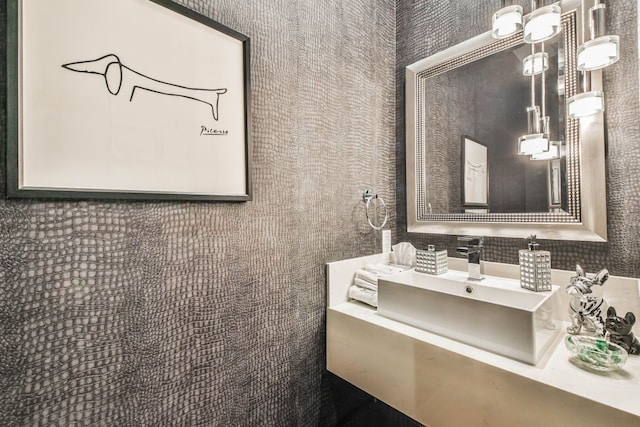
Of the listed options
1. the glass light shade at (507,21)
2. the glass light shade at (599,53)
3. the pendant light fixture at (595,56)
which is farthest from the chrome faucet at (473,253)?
the glass light shade at (507,21)

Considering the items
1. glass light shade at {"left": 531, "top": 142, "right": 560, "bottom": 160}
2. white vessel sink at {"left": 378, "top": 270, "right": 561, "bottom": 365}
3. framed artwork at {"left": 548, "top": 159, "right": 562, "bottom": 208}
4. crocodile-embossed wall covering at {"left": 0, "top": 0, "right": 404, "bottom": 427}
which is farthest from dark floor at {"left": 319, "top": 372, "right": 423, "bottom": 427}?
glass light shade at {"left": 531, "top": 142, "right": 560, "bottom": 160}

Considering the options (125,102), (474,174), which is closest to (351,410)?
(474,174)

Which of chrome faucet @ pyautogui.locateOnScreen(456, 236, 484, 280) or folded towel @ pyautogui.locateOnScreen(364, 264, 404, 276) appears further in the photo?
folded towel @ pyautogui.locateOnScreen(364, 264, 404, 276)

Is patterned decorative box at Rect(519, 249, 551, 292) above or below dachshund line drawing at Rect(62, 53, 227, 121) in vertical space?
below

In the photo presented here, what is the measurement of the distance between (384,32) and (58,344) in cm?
179

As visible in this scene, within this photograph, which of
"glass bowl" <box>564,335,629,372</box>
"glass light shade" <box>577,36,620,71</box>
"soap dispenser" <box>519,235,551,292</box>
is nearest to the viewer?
"glass bowl" <box>564,335,629,372</box>

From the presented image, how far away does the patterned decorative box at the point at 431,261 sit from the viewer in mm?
1230

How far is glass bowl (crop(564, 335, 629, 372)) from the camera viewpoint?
28.5 inches

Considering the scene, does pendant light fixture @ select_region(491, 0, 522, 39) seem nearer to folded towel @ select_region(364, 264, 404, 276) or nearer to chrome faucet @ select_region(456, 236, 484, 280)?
chrome faucet @ select_region(456, 236, 484, 280)

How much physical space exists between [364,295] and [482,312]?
0.47 metres

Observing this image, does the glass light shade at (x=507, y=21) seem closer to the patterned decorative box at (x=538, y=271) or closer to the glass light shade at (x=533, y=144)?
the glass light shade at (x=533, y=144)

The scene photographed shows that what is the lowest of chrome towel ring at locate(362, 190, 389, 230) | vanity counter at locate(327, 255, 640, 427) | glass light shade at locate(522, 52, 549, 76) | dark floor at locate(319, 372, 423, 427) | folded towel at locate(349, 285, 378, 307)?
dark floor at locate(319, 372, 423, 427)

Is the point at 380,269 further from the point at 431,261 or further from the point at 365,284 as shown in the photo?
the point at 431,261

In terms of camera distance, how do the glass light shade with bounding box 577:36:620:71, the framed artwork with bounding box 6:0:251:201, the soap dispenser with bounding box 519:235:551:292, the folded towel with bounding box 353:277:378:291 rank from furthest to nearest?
the folded towel with bounding box 353:277:378:291
the soap dispenser with bounding box 519:235:551:292
the glass light shade with bounding box 577:36:620:71
the framed artwork with bounding box 6:0:251:201
